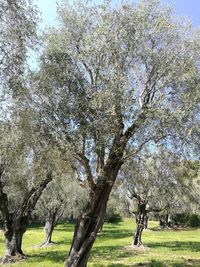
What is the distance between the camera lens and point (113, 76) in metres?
17.0

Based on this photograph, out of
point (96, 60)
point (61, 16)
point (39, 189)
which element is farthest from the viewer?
point (39, 189)

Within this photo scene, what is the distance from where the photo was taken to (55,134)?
1697cm

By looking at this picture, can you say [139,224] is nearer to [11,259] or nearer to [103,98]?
[11,259]

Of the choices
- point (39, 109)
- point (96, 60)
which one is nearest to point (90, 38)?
point (96, 60)

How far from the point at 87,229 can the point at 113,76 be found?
7.14 metres

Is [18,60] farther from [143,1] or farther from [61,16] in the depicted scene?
[143,1]

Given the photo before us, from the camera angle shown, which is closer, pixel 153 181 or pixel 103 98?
pixel 103 98

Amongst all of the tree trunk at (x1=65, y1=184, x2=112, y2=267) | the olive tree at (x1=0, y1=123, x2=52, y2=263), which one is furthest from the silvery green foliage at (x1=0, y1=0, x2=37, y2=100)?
the tree trunk at (x1=65, y1=184, x2=112, y2=267)

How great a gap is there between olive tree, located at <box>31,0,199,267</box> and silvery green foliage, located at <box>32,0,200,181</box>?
4 cm

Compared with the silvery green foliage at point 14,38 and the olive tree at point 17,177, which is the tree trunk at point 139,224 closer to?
the olive tree at point 17,177

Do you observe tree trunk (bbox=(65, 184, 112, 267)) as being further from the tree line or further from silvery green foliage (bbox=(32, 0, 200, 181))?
silvery green foliage (bbox=(32, 0, 200, 181))

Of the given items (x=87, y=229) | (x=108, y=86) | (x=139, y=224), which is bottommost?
(x=87, y=229)

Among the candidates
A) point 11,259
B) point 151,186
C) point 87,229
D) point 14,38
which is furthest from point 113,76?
point 151,186

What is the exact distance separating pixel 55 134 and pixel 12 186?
15.1 metres
